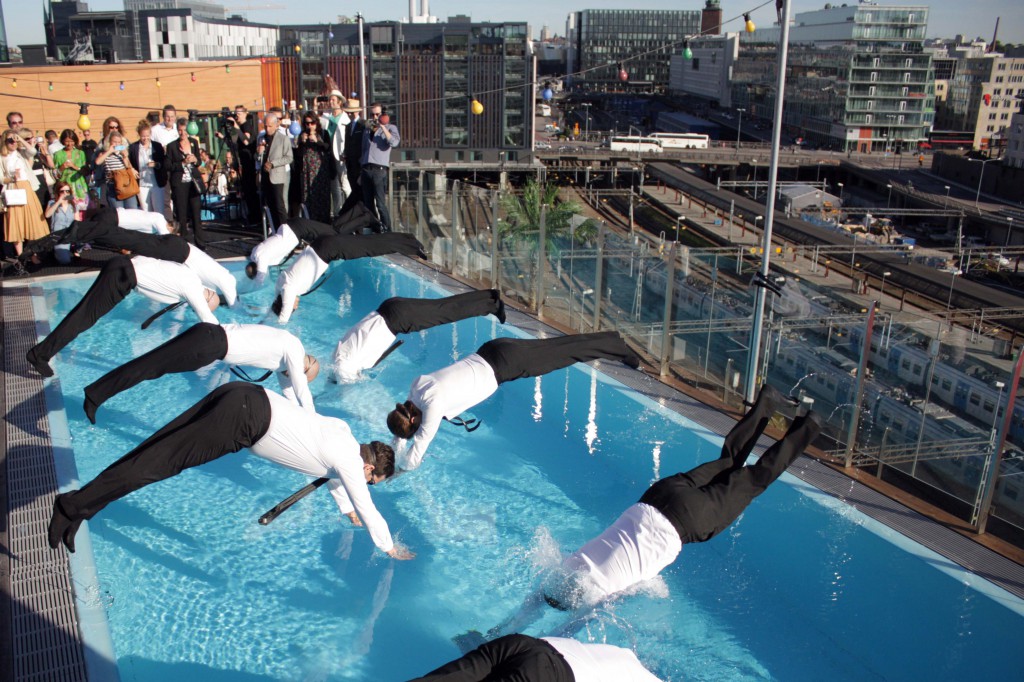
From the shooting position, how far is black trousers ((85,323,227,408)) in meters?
5.27

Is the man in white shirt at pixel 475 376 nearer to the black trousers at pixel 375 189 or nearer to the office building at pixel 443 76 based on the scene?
the black trousers at pixel 375 189

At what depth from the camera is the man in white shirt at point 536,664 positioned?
2.73 m

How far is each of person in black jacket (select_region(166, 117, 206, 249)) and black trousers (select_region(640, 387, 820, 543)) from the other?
314 inches

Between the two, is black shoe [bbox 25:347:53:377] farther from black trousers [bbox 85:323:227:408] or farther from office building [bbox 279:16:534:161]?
office building [bbox 279:16:534:161]

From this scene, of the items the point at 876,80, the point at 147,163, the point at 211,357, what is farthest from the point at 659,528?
the point at 876,80

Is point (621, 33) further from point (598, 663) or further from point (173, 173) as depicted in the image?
point (598, 663)

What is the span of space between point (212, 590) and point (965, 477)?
438cm

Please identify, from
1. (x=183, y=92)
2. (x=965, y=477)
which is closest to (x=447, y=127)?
(x=183, y=92)

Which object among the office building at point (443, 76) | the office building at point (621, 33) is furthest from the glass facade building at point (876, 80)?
the office building at point (621, 33)

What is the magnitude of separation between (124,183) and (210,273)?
11.2 ft

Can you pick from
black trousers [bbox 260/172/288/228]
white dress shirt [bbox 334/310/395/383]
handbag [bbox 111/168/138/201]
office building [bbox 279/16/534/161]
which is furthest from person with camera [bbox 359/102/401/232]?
office building [bbox 279/16/534/161]

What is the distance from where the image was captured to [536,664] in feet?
9.00

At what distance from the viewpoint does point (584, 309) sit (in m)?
8.01

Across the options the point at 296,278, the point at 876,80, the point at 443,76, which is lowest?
the point at 296,278
